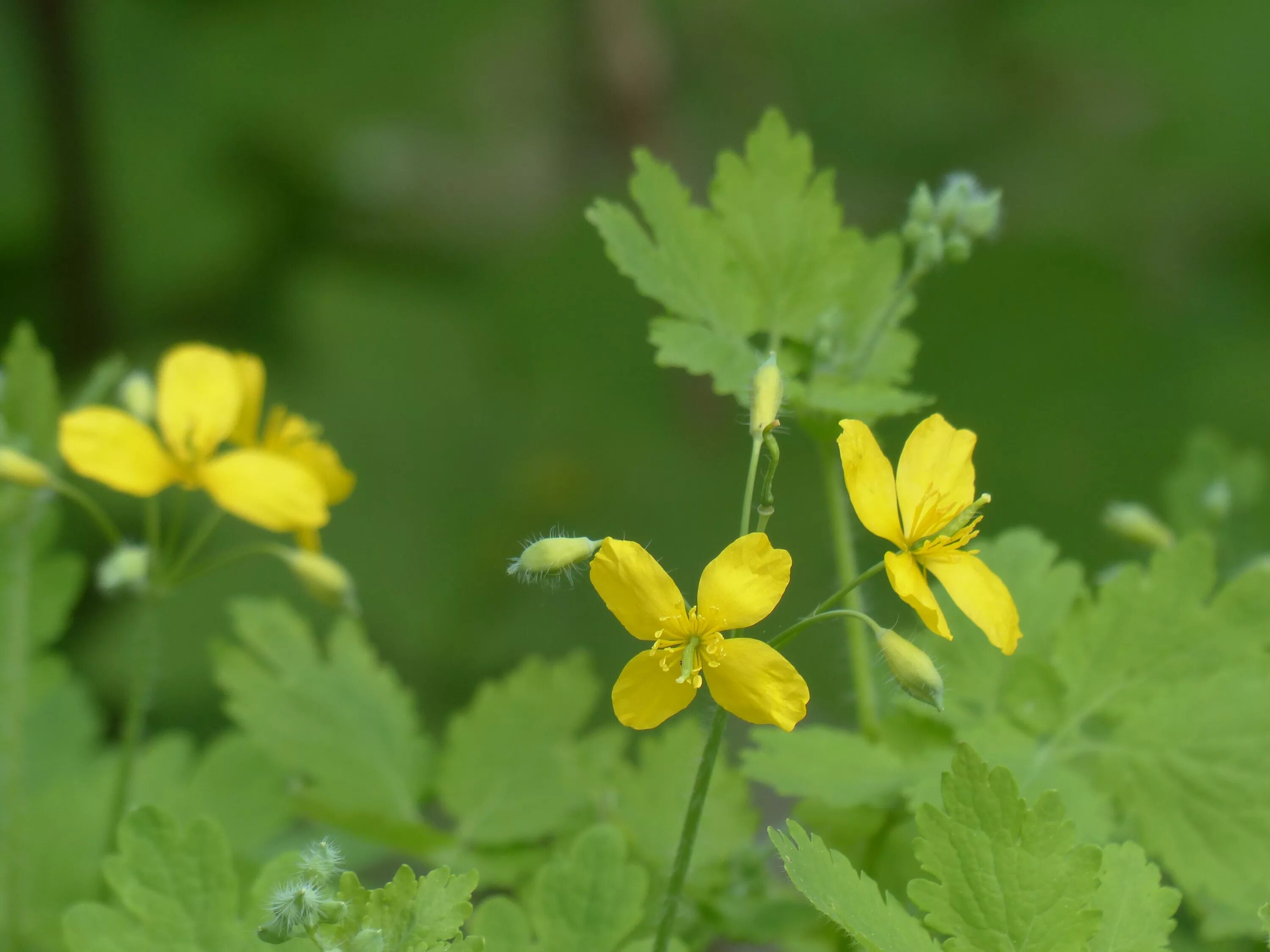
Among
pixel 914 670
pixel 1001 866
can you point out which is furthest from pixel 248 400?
pixel 1001 866

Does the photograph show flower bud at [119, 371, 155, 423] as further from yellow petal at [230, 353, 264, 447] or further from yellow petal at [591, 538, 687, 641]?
yellow petal at [591, 538, 687, 641]

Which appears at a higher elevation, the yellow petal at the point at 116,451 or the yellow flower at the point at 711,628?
the yellow petal at the point at 116,451

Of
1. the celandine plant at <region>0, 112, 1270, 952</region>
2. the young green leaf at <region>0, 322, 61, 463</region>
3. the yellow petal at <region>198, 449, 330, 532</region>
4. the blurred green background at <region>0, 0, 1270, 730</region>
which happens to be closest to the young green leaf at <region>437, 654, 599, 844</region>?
the celandine plant at <region>0, 112, 1270, 952</region>

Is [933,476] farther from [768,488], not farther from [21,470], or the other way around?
[21,470]

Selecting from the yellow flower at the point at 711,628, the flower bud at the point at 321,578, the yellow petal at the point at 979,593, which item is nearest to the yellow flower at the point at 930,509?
the yellow petal at the point at 979,593

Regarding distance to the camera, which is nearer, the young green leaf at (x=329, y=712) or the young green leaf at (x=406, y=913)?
the young green leaf at (x=406, y=913)

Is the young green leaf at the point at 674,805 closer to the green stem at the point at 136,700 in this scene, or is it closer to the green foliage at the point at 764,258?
the green foliage at the point at 764,258

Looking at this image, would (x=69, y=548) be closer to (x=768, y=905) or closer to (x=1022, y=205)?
(x=768, y=905)
